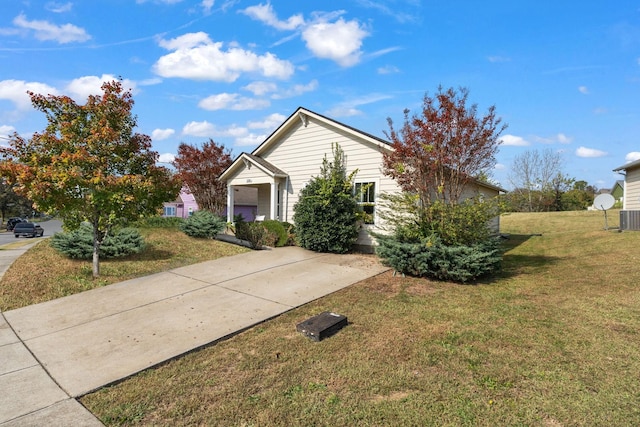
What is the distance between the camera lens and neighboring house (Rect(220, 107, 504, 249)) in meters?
11.1

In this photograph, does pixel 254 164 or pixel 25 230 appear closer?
pixel 254 164

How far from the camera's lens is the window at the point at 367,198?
11.0 meters

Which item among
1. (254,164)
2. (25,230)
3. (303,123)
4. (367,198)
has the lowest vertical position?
(25,230)

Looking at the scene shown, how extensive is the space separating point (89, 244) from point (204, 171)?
9471mm

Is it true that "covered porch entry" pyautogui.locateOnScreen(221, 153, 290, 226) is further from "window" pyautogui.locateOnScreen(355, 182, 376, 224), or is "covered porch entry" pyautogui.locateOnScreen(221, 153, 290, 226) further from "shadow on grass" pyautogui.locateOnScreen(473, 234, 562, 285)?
"shadow on grass" pyautogui.locateOnScreen(473, 234, 562, 285)

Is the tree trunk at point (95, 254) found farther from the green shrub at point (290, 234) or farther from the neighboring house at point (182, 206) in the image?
the neighboring house at point (182, 206)

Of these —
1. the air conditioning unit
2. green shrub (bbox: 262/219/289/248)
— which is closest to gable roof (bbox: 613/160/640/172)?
→ the air conditioning unit

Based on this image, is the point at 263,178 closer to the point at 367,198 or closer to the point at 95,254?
the point at 367,198

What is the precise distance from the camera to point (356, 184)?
452 inches

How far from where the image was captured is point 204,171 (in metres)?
17.9

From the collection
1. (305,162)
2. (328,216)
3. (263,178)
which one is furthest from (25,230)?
(328,216)

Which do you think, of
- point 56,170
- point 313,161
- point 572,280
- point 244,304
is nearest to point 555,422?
point 244,304

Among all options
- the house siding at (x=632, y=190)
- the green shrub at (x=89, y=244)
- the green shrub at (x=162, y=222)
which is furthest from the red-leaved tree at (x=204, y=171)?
the house siding at (x=632, y=190)

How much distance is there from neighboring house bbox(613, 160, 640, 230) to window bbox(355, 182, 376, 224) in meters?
12.7
